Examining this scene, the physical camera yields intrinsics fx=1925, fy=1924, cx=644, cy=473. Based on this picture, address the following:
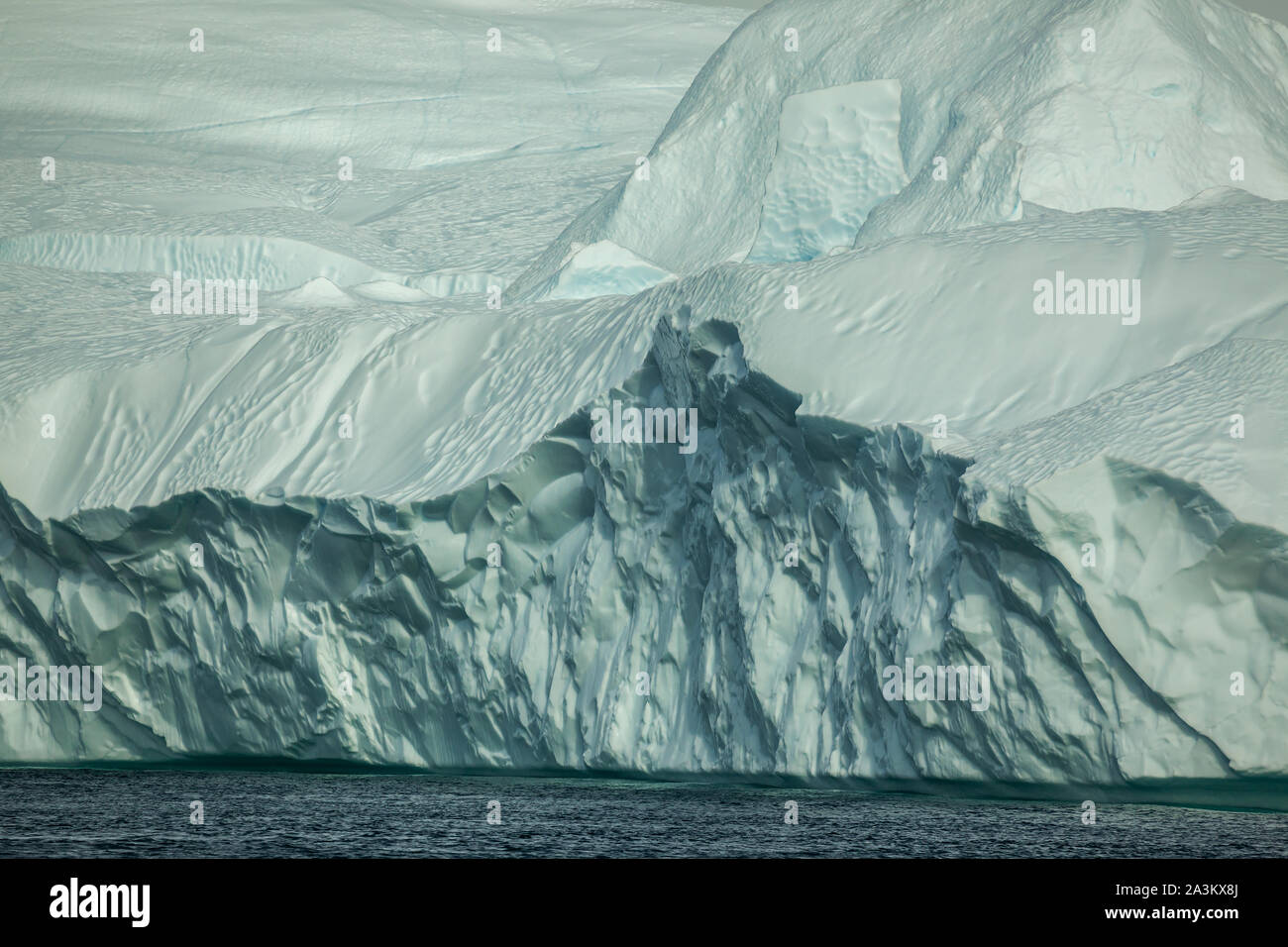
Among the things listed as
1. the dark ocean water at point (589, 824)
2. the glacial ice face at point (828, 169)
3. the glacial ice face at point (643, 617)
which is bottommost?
the dark ocean water at point (589, 824)

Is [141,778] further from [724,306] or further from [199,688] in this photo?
[724,306]

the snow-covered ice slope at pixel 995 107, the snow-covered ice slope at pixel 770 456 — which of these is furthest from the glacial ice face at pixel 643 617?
the snow-covered ice slope at pixel 995 107

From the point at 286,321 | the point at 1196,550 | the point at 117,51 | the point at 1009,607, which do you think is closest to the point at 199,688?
the point at 286,321

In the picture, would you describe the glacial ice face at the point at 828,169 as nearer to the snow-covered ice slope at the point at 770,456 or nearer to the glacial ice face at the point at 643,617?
the snow-covered ice slope at the point at 770,456

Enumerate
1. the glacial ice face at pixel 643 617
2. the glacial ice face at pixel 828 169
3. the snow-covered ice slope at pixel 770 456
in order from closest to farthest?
the snow-covered ice slope at pixel 770 456
the glacial ice face at pixel 643 617
the glacial ice face at pixel 828 169

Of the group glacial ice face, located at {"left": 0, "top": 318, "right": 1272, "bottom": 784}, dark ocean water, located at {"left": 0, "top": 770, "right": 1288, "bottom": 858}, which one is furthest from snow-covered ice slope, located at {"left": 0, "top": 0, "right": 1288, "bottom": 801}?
dark ocean water, located at {"left": 0, "top": 770, "right": 1288, "bottom": 858}

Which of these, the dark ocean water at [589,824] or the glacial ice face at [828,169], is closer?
the dark ocean water at [589,824]
